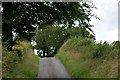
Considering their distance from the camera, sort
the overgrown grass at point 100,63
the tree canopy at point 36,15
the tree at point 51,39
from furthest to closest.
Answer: the tree at point 51,39, the tree canopy at point 36,15, the overgrown grass at point 100,63

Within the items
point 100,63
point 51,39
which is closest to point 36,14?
point 100,63

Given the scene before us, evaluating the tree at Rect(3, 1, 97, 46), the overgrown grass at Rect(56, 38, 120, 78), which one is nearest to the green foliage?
the tree at Rect(3, 1, 97, 46)

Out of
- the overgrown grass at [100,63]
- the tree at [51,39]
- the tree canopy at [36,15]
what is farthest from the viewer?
the tree at [51,39]

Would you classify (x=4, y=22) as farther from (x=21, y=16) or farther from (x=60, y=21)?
(x=60, y=21)

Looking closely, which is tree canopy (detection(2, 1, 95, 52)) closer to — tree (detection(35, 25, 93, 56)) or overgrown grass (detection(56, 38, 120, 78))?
overgrown grass (detection(56, 38, 120, 78))

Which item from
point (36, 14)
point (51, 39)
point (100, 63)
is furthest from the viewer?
point (51, 39)

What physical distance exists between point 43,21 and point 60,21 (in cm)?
124

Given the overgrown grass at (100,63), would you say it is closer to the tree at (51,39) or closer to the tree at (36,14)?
the tree at (36,14)

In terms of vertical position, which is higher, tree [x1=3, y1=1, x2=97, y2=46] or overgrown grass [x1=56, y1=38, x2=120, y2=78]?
tree [x1=3, y1=1, x2=97, y2=46]

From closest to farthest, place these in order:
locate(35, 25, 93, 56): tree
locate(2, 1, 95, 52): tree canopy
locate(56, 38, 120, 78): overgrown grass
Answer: locate(56, 38, 120, 78): overgrown grass < locate(2, 1, 95, 52): tree canopy < locate(35, 25, 93, 56): tree

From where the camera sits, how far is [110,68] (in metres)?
21.6

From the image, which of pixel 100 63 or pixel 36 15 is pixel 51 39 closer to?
pixel 36 15

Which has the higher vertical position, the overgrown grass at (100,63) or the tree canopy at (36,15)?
the tree canopy at (36,15)

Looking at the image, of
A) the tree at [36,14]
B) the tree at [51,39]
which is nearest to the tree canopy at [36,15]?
the tree at [36,14]
